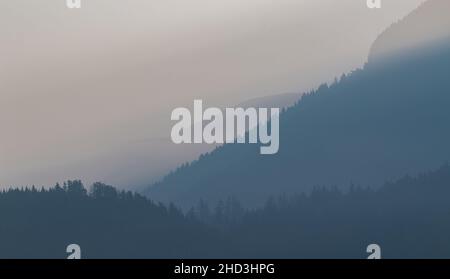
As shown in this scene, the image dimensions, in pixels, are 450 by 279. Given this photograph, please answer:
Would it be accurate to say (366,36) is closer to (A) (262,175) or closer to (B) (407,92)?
(B) (407,92)

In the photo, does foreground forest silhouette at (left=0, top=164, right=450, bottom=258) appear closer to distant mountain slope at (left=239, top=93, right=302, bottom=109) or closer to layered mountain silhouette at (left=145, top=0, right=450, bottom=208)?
layered mountain silhouette at (left=145, top=0, right=450, bottom=208)

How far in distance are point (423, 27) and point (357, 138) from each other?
2277 millimetres

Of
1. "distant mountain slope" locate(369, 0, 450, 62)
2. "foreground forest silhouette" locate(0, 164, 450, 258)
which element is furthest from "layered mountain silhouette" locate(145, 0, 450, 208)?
"foreground forest silhouette" locate(0, 164, 450, 258)

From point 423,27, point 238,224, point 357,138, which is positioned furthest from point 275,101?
point 423,27

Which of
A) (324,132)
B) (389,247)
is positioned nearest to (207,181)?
(324,132)

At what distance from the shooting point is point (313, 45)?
16688mm

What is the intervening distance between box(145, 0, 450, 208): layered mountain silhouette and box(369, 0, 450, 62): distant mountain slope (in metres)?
0.02

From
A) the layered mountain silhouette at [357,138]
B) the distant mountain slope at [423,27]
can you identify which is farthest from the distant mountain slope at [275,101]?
the distant mountain slope at [423,27]

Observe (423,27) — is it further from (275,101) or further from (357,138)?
(275,101)

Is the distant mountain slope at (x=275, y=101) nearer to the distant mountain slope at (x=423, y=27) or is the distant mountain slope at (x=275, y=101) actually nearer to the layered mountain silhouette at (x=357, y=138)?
the layered mountain silhouette at (x=357, y=138)

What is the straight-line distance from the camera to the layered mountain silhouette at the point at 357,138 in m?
16.4

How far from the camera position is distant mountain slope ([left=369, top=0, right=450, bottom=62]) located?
16453mm
